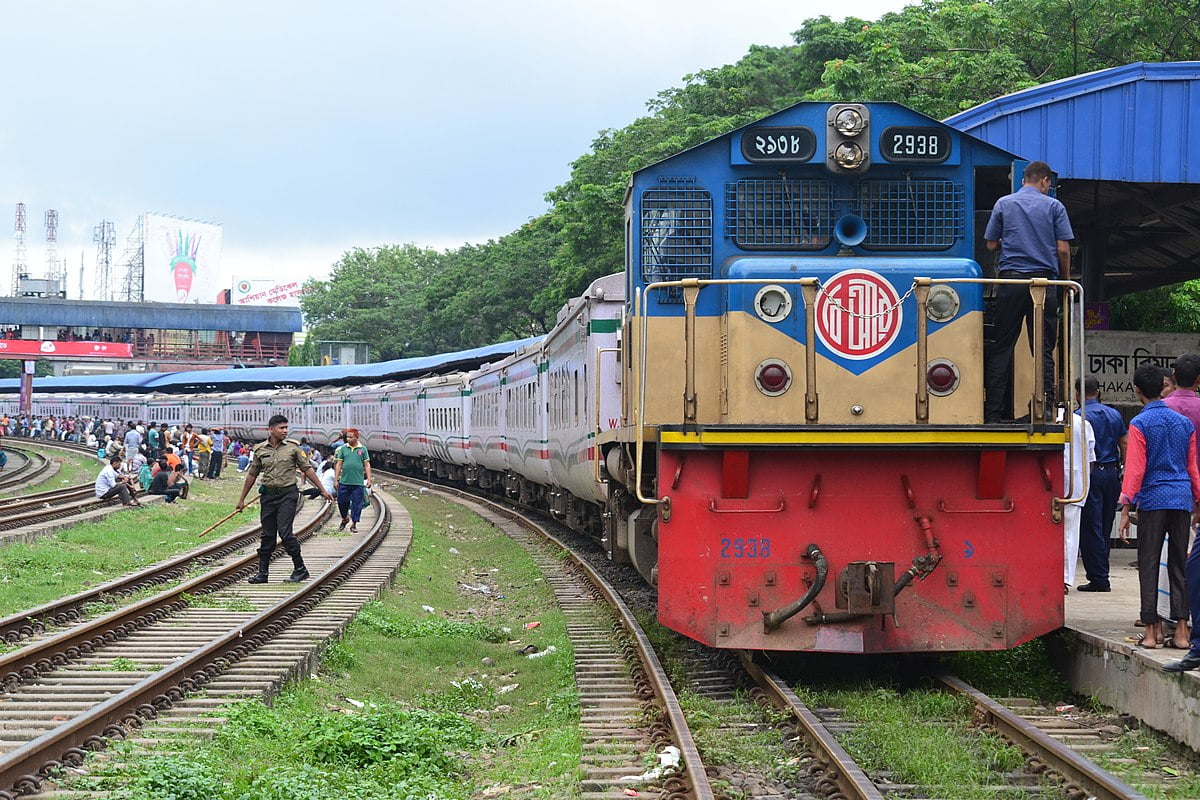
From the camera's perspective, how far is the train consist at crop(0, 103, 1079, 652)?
7434mm

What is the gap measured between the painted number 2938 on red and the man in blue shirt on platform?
3301mm

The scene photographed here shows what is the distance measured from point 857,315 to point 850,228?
1.03m

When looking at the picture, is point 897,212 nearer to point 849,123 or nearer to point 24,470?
point 849,123

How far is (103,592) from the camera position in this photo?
12.3 meters

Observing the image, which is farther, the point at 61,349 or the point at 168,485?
the point at 61,349

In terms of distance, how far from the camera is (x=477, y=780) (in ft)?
22.1

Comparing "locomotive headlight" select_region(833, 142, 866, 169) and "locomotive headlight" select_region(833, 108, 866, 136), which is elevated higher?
"locomotive headlight" select_region(833, 108, 866, 136)

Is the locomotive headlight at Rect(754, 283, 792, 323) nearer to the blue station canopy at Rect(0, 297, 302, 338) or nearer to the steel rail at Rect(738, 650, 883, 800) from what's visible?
the steel rail at Rect(738, 650, 883, 800)

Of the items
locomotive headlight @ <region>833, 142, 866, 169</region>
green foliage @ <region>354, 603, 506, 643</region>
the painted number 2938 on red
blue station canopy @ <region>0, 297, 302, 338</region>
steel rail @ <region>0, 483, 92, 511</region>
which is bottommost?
green foliage @ <region>354, 603, 506, 643</region>

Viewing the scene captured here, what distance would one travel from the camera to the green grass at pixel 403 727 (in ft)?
20.0

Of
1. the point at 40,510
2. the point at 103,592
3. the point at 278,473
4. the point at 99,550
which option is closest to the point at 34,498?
the point at 40,510

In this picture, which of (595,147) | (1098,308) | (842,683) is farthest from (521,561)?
(595,147)

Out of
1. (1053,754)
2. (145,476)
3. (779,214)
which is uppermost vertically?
(779,214)

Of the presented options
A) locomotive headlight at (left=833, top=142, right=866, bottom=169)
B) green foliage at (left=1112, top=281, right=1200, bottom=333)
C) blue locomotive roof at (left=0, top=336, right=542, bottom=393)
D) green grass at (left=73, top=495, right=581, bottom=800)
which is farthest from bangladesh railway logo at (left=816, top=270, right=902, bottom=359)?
blue locomotive roof at (left=0, top=336, right=542, bottom=393)
